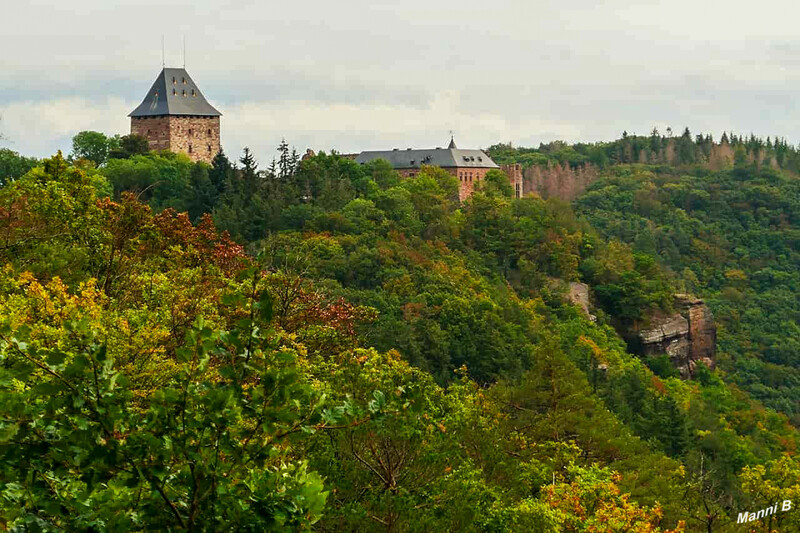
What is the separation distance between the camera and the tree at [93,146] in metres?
79.4

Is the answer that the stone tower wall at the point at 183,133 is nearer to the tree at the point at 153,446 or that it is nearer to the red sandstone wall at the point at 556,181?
the tree at the point at 153,446

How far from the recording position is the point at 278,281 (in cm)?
2450

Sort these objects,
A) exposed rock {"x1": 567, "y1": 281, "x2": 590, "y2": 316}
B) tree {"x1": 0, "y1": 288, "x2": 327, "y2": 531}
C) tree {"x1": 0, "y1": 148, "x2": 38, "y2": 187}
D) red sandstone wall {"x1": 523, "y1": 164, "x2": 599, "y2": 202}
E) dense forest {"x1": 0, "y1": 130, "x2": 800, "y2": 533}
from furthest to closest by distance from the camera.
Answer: red sandstone wall {"x1": 523, "y1": 164, "x2": 599, "y2": 202}
exposed rock {"x1": 567, "y1": 281, "x2": 590, "y2": 316}
tree {"x1": 0, "y1": 148, "x2": 38, "y2": 187}
dense forest {"x1": 0, "y1": 130, "x2": 800, "y2": 533}
tree {"x1": 0, "y1": 288, "x2": 327, "y2": 531}

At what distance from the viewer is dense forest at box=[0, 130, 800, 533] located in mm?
7660

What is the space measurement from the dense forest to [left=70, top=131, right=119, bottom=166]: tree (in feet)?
0.83

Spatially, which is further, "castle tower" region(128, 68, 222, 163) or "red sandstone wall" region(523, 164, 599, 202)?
"red sandstone wall" region(523, 164, 599, 202)

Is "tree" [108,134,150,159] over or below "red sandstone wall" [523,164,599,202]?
over

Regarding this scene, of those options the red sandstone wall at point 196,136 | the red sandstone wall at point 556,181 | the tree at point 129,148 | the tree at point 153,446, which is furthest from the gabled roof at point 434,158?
the tree at point 153,446

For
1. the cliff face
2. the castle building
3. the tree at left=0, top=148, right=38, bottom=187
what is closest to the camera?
the tree at left=0, top=148, right=38, bottom=187

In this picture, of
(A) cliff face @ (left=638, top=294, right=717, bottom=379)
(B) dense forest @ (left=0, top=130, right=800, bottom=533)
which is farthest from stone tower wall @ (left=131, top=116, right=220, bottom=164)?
(A) cliff face @ (left=638, top=294, right=717, bottom=379)

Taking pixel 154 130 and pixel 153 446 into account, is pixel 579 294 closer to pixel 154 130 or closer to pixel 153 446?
pixel 154 130

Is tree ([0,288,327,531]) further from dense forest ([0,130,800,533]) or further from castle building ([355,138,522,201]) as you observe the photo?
castle building ([355,138,522,201])

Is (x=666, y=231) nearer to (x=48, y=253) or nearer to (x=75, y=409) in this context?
(x=48, y=253)

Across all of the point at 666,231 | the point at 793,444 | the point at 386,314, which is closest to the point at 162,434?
the point at 386,314
